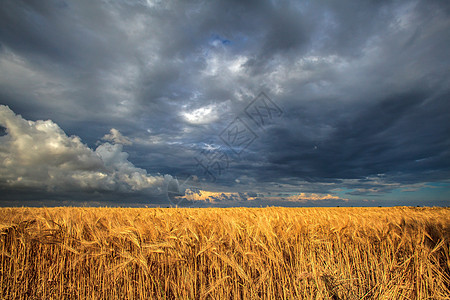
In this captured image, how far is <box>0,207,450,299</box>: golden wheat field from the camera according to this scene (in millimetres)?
3082

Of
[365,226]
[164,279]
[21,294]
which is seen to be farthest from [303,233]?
[21,294]

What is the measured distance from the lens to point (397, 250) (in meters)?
4.02

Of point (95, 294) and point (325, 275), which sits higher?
point (325, 275)

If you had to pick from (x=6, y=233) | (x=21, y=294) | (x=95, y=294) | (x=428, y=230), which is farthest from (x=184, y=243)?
(x=428, y=230)

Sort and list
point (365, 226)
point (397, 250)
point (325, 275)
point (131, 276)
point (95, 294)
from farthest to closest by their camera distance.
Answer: point (365, 226) → point (397, 250) → point (95, 294) → point (131, 276) → point (325, 275)

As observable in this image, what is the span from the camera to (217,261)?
10.9 ft

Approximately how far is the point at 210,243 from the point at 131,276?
1247 millimetres

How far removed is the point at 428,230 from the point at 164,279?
5159 millimetres

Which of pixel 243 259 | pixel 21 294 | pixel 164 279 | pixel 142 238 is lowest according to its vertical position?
pixel 21 294

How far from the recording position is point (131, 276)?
10.8 ft

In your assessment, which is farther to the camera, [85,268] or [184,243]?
[85,268]

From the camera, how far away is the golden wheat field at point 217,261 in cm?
308

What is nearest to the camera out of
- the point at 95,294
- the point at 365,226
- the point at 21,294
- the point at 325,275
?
the point at 325,275

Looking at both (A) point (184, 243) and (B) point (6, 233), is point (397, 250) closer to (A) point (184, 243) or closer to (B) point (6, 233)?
(A) point (184, 243)
